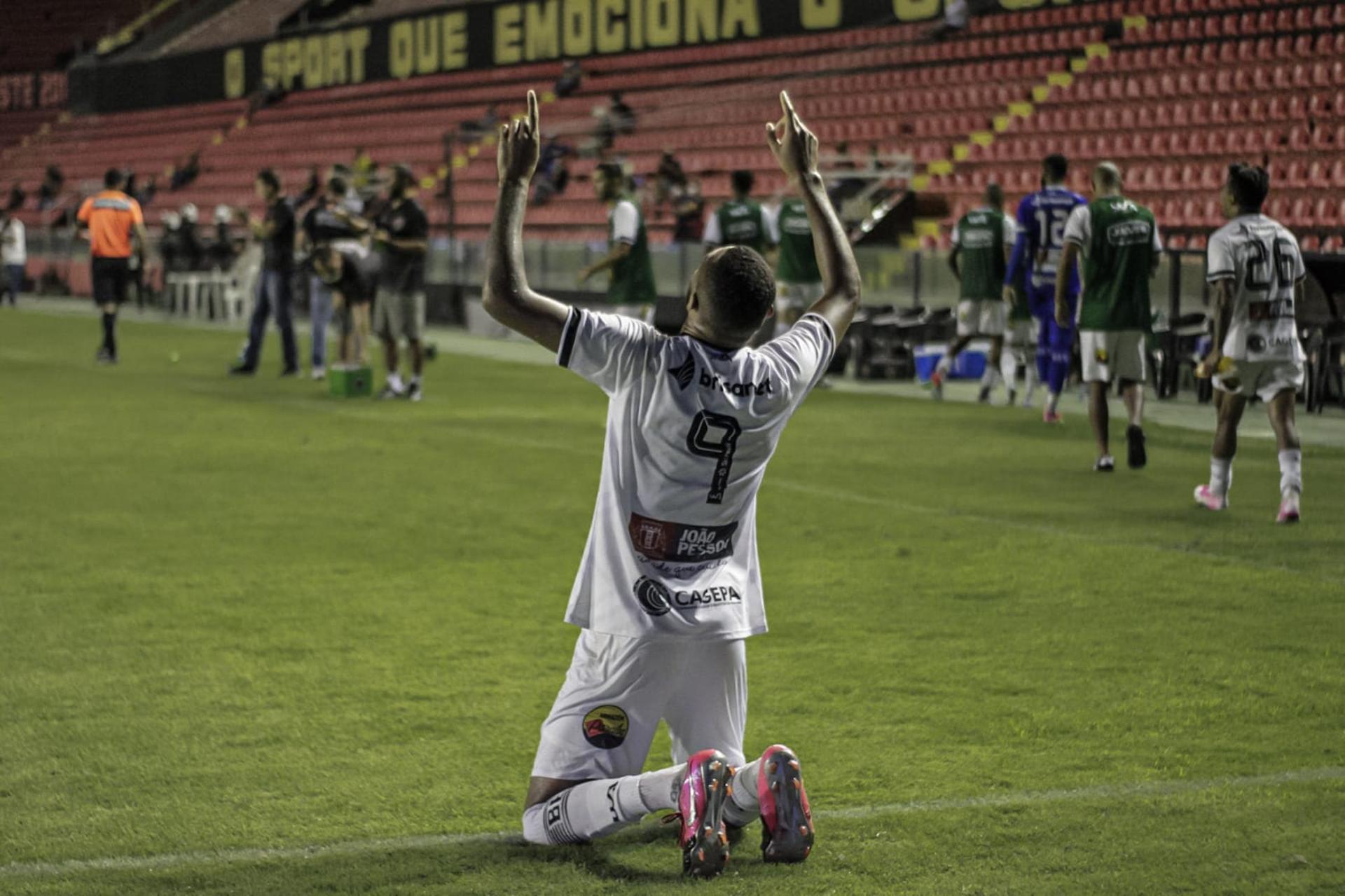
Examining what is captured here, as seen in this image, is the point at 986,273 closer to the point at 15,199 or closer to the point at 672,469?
the point at 672,469

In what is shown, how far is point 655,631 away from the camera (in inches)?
162

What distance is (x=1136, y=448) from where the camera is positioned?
11445 mm

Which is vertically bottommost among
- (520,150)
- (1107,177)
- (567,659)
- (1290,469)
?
(567,659)

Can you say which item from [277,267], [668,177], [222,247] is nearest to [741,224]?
[277,267]

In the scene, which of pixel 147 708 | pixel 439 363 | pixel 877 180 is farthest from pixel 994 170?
pixel 147 708

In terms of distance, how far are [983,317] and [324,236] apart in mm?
6204

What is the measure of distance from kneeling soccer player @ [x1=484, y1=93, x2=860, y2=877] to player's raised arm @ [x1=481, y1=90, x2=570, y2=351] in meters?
0.01

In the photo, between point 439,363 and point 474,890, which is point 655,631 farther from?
point 439,363

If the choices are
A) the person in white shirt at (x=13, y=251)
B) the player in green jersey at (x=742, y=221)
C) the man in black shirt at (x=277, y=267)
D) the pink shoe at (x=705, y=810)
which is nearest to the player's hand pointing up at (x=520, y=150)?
the pink shoe at (x=705, y=810)

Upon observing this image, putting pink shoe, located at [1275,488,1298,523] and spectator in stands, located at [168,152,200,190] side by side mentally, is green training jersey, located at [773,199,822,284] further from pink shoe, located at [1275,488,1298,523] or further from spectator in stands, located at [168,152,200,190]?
spectator in stands, located at [168,152,200,190]

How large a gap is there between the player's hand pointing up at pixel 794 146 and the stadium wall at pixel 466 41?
22.2m

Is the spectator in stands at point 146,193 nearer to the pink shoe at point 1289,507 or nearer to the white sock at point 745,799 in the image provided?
the pink shoe at point 1289,507

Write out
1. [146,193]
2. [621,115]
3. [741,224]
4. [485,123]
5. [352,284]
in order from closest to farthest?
[352,284]
[741,224]
[621,115]
[485,123]
[146,193]

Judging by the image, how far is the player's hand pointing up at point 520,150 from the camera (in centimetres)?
396
